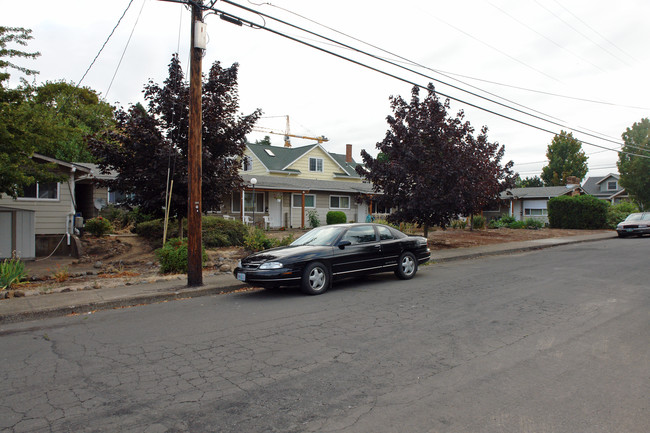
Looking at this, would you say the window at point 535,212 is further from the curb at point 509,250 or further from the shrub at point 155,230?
the shrub at point 155,230

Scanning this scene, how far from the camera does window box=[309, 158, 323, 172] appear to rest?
3475 cm

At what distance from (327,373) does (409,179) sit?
1361cm

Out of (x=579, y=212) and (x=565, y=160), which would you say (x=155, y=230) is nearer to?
(x=579, y=212)

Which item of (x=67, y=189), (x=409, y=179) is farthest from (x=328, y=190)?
(x=67, y=189)

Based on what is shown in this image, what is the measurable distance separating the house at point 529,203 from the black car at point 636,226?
12.4 m

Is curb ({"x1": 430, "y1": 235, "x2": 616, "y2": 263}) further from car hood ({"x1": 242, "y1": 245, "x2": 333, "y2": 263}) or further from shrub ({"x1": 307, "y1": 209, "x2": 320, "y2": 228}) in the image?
shrub ({"x1": 307, "y1": 209, "x2": 320, "y2": 228})

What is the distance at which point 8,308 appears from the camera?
744cm

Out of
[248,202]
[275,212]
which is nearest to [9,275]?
[248,202]

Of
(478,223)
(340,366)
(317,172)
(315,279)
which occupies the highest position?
(317,172)

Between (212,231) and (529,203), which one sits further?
(529,203)

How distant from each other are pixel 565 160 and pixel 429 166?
44471 millimetres

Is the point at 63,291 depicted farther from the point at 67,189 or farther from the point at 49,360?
the point at 67,189

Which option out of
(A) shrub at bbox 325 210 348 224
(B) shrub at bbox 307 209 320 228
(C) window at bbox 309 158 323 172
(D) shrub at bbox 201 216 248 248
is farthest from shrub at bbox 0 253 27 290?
(C) window at bbox 309 158 323 172

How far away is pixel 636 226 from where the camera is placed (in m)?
23.9
